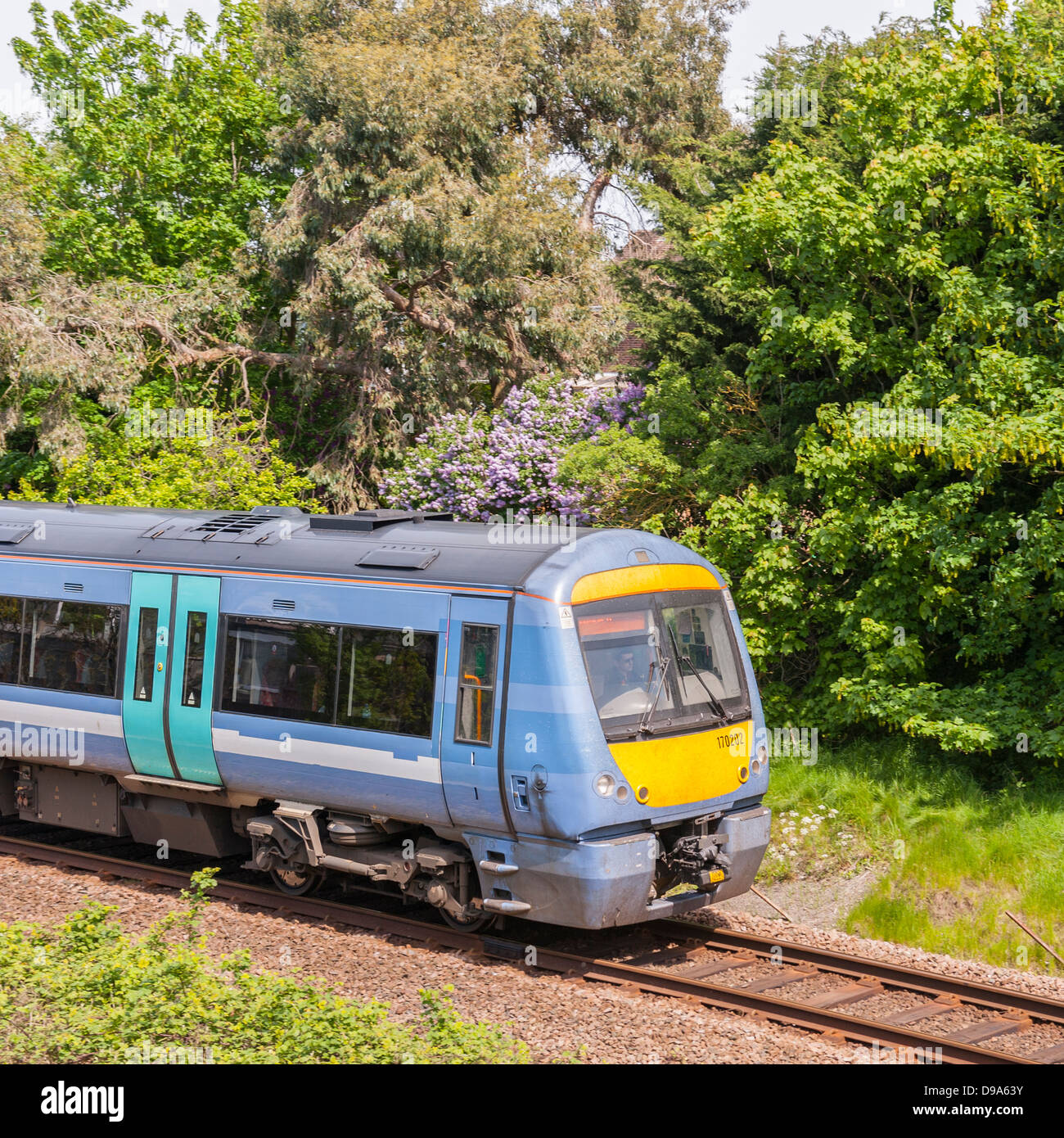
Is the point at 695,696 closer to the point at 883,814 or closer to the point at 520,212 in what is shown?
the point at 883,814

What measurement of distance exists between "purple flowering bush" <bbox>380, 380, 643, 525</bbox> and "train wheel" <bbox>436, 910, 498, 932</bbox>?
8.40m

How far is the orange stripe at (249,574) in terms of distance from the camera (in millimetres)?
9617

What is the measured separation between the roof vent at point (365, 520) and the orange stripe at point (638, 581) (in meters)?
2.52

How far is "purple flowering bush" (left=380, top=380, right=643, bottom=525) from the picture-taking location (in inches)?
738

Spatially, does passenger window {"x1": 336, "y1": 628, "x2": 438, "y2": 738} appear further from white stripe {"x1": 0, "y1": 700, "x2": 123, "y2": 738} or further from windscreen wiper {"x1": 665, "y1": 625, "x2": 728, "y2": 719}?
white stripe {"x1": 0, "y1": 700, "x2": 123, "y2": 738}

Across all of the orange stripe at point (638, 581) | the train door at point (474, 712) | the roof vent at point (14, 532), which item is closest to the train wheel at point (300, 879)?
the train door at point (474, 712)

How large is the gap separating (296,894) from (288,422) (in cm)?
1592

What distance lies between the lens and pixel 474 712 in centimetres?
953

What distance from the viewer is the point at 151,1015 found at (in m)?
7.31

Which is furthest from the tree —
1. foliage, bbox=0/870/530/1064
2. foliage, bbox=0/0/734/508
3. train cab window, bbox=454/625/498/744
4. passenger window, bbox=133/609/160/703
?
foliage, bbox=0/870/530/1064

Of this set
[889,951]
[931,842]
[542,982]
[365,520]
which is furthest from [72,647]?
[931,842]

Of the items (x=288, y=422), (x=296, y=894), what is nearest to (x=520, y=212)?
(x=288, y=422)

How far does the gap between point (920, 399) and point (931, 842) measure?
460 cm

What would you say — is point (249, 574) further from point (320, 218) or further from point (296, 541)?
point (320, 218)
